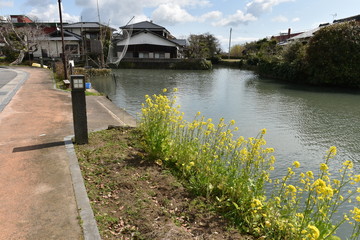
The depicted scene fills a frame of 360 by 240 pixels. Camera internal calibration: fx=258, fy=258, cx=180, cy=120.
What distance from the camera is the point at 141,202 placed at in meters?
3.51

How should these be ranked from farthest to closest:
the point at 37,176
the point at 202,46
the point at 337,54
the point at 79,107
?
the point at 202,46
the point at 337,54
the point at 79,107
the point at 37,176

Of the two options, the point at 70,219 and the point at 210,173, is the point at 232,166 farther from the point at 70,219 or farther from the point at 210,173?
the point at 70,219

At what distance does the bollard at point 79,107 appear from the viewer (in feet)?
16.6

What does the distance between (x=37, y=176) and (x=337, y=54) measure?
2516cm

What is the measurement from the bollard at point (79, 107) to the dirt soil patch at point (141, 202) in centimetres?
31

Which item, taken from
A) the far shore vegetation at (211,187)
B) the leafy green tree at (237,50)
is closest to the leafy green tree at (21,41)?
the far shore vegetation at (211,187)

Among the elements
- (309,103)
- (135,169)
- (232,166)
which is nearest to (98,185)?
(135,169)

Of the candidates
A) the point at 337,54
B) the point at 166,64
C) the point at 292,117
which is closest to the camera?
the point at 292,117

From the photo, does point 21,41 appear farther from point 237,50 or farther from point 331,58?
point 237,50

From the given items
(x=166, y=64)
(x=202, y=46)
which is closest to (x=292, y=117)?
(x=166, y=64)

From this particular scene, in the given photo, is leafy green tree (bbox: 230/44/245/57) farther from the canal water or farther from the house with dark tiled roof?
the canal water

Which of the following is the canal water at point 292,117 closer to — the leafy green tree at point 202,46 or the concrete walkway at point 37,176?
the concrete walkway at point 37,176

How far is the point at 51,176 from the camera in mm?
3957

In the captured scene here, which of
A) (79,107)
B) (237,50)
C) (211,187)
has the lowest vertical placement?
(211,187)
